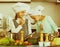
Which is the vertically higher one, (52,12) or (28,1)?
(28,1)

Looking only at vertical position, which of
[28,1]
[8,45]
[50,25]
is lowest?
[8,45]

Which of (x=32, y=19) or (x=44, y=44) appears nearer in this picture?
(x=44, y=44)

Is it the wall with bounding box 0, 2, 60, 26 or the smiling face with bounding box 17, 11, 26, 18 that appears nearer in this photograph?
the smiling face with bounding box 17, 11, 26, 18

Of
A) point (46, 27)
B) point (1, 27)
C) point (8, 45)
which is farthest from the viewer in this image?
point (1, 27)

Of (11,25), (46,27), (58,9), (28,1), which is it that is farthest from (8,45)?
(58,9)

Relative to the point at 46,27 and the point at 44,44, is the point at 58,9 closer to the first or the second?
the point at 46,27

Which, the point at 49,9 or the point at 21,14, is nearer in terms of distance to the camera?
the point at 21,14

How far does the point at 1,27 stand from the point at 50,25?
0.43 meters

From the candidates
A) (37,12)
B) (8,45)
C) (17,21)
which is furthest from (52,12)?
(8,45)

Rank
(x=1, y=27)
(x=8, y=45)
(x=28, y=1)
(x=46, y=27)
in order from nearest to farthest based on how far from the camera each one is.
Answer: (x=8, y=45), (x=46, y=27), (x=1, y=27), (x=28, y=1)

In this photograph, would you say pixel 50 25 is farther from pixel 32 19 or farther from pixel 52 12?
pixel 52 12

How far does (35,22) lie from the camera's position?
51.8 inches

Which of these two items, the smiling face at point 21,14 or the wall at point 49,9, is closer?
the smiling face at point 21,14

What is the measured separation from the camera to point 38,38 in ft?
4.06
